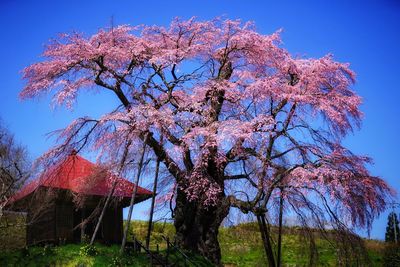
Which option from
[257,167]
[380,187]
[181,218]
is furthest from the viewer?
[181,218]

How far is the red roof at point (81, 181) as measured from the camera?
17.8 meters

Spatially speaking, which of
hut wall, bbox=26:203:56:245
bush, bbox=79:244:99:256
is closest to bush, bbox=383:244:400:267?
bush, bbox=79:244:99:256

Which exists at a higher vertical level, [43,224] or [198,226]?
[198,226]

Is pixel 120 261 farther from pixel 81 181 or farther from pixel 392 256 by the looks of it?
pixel 392 256

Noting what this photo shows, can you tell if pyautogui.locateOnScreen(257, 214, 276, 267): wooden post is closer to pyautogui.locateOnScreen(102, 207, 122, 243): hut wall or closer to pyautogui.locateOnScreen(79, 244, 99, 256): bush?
pyautogui.locateOnScreen(79, 244, 99, 256): bush

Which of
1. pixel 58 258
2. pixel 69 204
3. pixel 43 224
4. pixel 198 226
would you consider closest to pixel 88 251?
pixel 58 258

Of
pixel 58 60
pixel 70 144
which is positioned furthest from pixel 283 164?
pixel 58 60

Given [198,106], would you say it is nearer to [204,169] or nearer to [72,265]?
[204,169]

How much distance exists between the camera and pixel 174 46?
63.7ft

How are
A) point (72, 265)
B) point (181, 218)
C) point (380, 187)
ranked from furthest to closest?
point (181, 218) < point (380, 187) < point (72, 265)

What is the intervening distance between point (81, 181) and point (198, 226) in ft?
17.4

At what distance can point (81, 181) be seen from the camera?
1922 centimetres

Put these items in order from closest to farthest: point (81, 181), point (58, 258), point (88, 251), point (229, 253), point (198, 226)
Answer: point (58, 258) → point (88, 251) → point (198, 226) → point (81, 181) → point (229, 253)

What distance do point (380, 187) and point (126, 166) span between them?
29.8 ft
